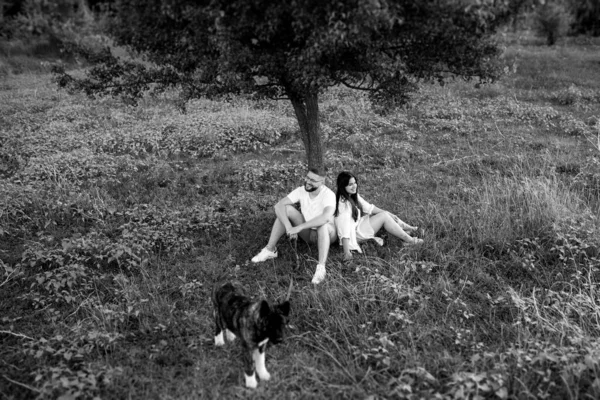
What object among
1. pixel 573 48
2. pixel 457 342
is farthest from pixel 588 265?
pixel 573 48

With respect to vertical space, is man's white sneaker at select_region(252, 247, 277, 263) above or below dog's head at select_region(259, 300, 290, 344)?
below

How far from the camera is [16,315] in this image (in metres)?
5.16

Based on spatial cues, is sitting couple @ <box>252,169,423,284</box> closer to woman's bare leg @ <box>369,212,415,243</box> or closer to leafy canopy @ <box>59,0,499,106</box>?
woman's bare leg @ <box>369,212,415,243</box>

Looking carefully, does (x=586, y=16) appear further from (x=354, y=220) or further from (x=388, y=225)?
(x=354, y=220)

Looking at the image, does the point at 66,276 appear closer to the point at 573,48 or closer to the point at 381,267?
the point at 381,267

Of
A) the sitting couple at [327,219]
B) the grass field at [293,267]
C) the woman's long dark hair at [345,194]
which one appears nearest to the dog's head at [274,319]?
the grass field at [293,267]

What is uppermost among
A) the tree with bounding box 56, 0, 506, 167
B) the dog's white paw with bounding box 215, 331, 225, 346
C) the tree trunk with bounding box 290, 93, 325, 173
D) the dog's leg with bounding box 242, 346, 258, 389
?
the tree with bounding box 56, 0, 506, 167

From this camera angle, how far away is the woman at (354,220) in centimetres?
617

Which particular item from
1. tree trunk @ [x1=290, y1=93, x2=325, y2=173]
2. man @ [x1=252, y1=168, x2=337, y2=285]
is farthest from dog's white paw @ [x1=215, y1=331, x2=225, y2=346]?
tree trunk @ [x1=290, y1=93, x2=325, y2=173]

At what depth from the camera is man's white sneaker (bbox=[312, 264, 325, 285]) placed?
18.3 feet

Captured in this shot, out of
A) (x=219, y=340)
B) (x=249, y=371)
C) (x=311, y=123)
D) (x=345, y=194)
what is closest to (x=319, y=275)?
(x=345, y=194)

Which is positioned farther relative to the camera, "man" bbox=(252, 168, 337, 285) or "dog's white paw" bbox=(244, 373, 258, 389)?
"man" bbox=(252, 168, 337, 285)

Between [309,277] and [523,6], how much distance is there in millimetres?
3828

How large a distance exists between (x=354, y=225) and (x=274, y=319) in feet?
9.32
